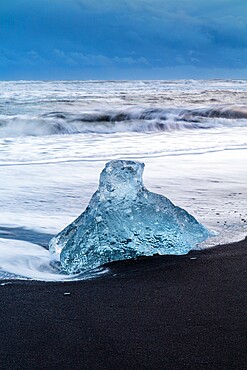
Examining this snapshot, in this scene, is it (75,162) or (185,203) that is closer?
(185,203)

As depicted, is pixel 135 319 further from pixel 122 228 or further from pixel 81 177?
pixel 81 177

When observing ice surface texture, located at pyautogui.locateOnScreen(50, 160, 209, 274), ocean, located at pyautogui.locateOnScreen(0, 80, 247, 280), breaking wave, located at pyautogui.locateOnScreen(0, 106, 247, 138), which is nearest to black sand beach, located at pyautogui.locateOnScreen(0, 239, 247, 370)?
ice surface texture, located at pyautogui.locateOnScreen(50, 160, 209, 274)

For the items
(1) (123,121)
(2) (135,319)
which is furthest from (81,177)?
(1) (123,121)

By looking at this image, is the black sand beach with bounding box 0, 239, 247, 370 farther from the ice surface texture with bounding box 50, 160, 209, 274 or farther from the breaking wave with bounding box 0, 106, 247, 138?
the breaking wave with bounding box 0, 106, 247, 138

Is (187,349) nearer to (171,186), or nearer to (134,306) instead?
(134,306)

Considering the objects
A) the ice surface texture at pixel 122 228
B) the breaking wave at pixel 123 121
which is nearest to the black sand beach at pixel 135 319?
the ice surface texture at pixel 122 228

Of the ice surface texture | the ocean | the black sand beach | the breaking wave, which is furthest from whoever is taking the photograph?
the breaking wave

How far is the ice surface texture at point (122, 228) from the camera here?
3242 mm

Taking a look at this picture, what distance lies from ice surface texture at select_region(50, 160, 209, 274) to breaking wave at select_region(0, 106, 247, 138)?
9.73m

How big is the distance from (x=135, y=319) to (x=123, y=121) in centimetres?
1528

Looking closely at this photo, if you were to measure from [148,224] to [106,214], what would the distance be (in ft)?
0.87

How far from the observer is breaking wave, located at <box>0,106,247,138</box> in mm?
15039

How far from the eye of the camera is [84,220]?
11.1 ft

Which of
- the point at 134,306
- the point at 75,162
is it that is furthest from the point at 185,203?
the point at 75,162
